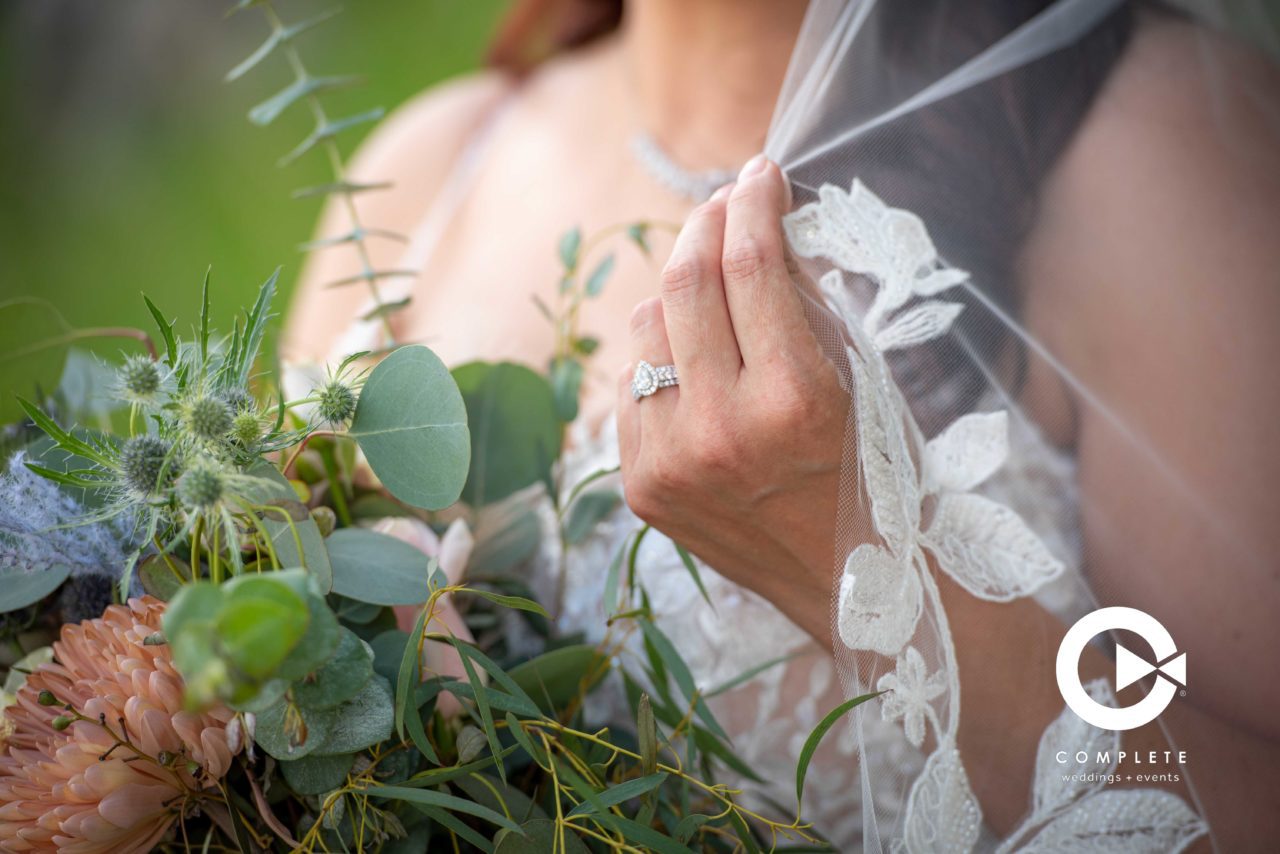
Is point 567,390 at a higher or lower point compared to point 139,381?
lower

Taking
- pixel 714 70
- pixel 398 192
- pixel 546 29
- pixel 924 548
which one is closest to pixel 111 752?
pixel 924 548

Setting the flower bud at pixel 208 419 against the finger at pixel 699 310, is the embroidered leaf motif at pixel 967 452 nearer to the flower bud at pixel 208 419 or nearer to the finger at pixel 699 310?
the finger at pixel 699 310

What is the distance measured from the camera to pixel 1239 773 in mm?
684

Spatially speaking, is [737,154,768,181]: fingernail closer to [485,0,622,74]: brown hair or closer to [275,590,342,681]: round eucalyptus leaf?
[275,590,342,681]: round eucalyptus leaf

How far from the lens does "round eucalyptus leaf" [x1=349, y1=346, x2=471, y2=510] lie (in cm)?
48

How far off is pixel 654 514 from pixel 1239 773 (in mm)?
476

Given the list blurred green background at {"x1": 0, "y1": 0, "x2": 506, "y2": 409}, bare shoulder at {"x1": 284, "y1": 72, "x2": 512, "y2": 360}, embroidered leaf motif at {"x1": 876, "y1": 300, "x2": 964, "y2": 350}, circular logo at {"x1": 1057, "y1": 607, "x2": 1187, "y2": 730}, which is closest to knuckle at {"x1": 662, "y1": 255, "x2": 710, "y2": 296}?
embroidered leaf motif at {"x1": 876, "y1": 300, "x2": 964, "y2": 350}

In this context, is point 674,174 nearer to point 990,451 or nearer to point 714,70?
point 714,70

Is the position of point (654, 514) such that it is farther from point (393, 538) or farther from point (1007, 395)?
point (1007, 395)

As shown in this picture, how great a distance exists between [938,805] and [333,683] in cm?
40

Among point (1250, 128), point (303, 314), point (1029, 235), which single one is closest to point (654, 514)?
point (1029, 235)

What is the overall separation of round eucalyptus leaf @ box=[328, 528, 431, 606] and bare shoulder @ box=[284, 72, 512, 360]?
101 centimetres

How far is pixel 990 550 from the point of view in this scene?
0.66 m

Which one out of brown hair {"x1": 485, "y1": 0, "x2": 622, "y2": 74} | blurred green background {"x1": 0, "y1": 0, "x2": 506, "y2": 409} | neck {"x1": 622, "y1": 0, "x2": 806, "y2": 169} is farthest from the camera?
blurred green background {"x1": 0, "y1": 0, "x2": 506, "y2": 409}
